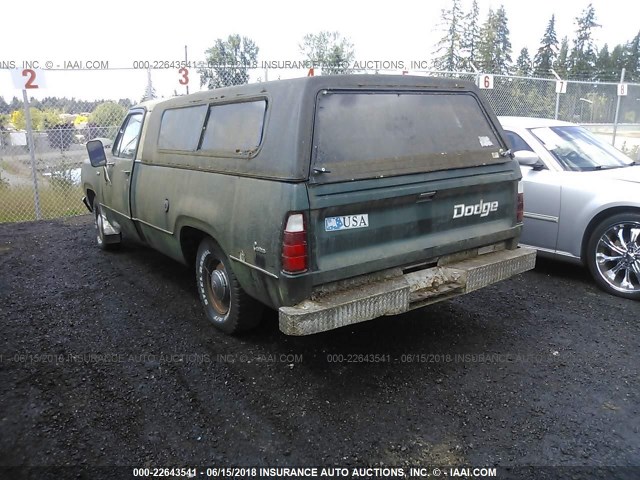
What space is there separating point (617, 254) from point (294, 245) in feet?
11.7

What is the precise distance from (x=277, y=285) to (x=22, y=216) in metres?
8.30

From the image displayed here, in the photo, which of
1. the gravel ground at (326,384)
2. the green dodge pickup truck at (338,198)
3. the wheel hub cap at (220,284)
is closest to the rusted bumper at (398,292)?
the green dodge pickup truck at (338,198)

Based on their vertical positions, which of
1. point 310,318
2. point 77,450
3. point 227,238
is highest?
point 227,238

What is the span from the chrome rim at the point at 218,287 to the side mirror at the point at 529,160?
3.31 meters

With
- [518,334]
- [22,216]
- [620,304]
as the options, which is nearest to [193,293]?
[518,334]

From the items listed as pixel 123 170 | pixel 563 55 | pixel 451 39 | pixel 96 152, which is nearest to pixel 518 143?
pixel 123 170

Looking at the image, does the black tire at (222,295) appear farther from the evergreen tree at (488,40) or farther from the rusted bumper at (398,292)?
the evergreen tree at (488,40)

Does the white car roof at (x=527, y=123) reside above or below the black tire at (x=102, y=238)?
above

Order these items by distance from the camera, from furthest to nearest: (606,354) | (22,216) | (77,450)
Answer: (22,216), (606,354), (77,450)

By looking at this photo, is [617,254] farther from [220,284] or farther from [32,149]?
[32,149]

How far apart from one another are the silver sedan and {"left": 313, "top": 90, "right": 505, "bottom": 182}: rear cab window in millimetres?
1566

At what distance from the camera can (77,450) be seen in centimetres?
280

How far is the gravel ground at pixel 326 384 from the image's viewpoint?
110 inches

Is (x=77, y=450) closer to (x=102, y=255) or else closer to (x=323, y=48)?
(x=102, y=255)
